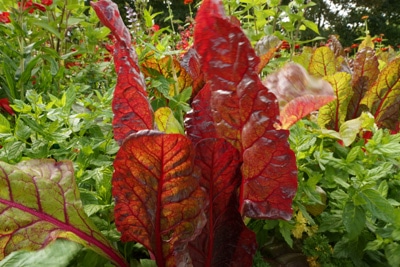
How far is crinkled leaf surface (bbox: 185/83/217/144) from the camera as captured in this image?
92 centimetres

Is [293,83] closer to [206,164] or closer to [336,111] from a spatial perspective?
[206,164]

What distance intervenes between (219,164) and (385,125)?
2.99 feet

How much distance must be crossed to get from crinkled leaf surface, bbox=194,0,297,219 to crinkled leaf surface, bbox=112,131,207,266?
0.35 feet

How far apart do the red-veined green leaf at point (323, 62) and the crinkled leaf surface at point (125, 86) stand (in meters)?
0.83

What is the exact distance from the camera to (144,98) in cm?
90

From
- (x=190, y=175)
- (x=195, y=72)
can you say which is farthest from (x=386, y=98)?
(x=190, y=175)

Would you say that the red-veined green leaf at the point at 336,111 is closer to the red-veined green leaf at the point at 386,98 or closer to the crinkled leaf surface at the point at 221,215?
the red-veined green leaf at the point at 386,98

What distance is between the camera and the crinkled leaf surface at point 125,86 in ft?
2.86

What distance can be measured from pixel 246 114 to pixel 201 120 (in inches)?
5.7

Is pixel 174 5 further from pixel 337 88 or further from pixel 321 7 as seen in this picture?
pixel 337 88

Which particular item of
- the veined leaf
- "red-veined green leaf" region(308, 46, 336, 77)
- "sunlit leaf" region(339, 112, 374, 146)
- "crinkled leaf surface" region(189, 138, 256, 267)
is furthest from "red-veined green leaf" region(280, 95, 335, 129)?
"red-veined green leaf" region(308, 46, 336, 77)

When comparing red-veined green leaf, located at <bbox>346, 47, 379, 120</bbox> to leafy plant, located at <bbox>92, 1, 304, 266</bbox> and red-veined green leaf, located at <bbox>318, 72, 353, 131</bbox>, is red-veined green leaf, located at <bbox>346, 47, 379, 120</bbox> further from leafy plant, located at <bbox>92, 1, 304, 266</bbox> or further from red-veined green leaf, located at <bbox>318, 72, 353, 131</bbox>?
leafy plant, located at <bbox>92, 1, 304, 266</bbox>

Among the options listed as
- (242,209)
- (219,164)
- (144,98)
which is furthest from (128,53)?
(242,209)

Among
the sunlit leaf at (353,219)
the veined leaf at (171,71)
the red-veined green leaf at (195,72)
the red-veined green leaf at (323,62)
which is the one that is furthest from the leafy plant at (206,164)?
the red-veined green leaf at (323,62)
